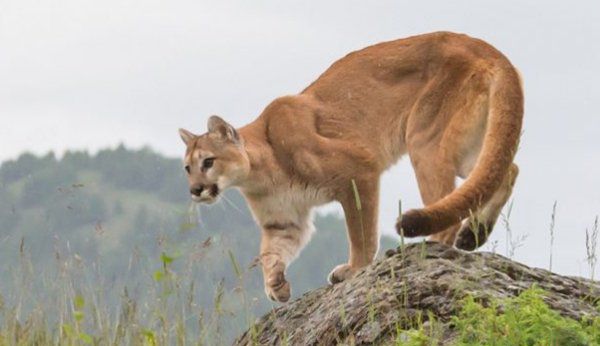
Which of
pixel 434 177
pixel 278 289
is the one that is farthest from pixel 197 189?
pixel 434 177

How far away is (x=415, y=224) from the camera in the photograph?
6.90 m

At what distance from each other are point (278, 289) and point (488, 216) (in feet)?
4.63

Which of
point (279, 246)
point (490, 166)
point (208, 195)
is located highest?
point (490, 166)

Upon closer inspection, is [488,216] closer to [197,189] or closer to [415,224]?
[415,224]

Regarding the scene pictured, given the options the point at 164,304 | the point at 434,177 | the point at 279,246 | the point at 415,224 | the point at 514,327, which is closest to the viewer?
the point at 514,327

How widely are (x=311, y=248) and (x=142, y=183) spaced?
986 inches

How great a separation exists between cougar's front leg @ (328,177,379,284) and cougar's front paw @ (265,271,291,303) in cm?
33

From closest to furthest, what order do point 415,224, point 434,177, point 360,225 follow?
point 415,224 → point 434,177 → point 360,225

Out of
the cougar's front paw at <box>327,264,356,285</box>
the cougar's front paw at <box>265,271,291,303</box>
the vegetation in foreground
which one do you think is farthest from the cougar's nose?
the cougar's front paw at <box>327,264,356,285</box>

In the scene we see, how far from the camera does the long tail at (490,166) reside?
7000 millimetres

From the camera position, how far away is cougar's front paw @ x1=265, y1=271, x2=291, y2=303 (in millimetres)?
9047

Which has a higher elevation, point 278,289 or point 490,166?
point 490,166

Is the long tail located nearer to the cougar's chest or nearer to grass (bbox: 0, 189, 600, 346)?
grass (bbox: 0, 189, 600, 346)

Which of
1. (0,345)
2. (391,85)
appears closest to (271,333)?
(0,345)
